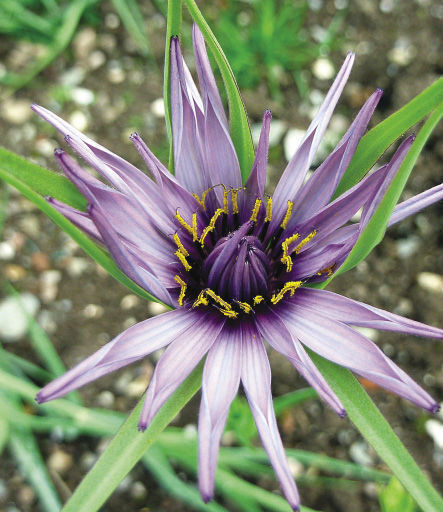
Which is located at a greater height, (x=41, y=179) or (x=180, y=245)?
(x=41, y=179)

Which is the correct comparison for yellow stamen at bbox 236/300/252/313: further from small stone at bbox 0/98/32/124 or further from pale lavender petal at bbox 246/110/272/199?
small stone at bbox 0/98/32/124

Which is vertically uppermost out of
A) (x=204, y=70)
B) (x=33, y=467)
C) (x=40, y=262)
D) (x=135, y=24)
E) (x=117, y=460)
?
(x=135, y=24)

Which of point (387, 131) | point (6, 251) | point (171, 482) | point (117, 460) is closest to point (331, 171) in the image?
point (387, 131)

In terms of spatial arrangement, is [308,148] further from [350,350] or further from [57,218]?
[57,218]

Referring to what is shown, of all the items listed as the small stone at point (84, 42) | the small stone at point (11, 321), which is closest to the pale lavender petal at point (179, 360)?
the small stone at point (11, 321)

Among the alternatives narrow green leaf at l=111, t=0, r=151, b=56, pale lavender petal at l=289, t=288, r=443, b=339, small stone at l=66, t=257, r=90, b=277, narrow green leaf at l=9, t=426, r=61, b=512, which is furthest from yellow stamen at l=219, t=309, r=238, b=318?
narrow green leaf at l=111, t=0, r=151, b=56

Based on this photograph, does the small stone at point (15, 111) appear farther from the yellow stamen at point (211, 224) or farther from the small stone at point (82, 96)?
the yellow stamen at point (211, 224)

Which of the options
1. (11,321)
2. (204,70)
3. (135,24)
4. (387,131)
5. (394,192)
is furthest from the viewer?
(135,24)

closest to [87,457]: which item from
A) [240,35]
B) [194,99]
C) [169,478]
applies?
[169,478]
